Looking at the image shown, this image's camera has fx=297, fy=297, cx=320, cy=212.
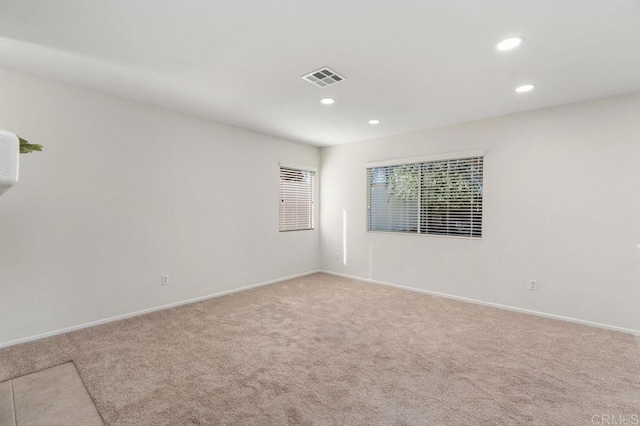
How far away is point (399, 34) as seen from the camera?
2096 mm

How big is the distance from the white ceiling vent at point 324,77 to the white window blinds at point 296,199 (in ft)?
8.16

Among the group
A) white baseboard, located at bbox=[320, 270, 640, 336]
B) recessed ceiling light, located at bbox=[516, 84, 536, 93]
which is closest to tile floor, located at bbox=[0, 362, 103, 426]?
white baseboard, located at bbox=[320, 270, 640, 336]

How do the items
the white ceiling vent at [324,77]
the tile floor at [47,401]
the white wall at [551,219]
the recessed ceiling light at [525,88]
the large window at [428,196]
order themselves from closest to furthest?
the tile floor at [47,401] < the white ceiling vent at [324,77] < the recessed ceiling light at [525,88] < the white wall at [551,219] < the large window at [428,196]

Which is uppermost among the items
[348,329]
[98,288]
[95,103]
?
[95,103]

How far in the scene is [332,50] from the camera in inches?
91.2

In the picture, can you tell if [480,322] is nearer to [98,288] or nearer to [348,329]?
[348,329]

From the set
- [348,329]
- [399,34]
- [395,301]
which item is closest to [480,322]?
[395,301]

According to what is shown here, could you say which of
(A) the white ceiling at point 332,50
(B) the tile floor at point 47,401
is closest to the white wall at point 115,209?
(A) the white ceiling at point 332,50

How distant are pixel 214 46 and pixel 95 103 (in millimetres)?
1875

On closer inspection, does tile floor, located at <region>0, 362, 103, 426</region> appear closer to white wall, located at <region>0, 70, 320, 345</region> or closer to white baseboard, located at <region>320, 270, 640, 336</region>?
white wall, located at <region>0, 70, 320, 345</region>

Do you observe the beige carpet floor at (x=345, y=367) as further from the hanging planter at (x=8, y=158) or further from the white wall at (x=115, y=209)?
the hanging planter at (x=8, y=158)

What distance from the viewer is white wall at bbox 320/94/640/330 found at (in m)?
3.18

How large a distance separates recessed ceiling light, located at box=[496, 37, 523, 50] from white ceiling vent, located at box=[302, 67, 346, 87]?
1.28m

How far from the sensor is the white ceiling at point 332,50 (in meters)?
1.86
